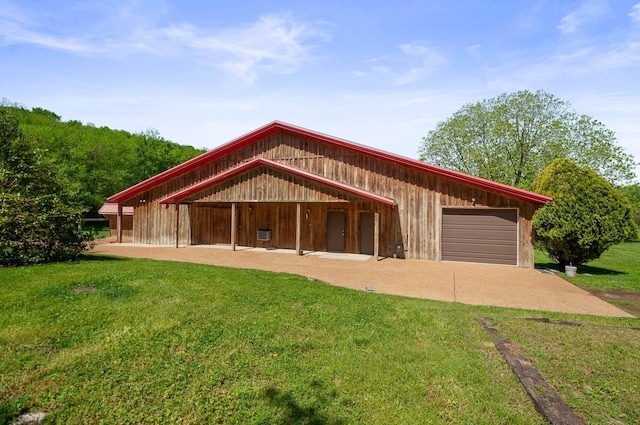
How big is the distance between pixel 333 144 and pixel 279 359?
13.7 metres

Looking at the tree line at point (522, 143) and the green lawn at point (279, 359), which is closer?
the green lawn at point (279, 359)

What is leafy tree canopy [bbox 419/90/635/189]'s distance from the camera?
91.2 ft

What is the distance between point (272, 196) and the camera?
52.8ft

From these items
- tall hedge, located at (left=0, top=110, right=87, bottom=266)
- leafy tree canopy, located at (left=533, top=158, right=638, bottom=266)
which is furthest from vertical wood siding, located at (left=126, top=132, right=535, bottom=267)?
tall hedge, located at (left=0, top=110, right=87, bottom=266)

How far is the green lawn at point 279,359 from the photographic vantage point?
341 cm

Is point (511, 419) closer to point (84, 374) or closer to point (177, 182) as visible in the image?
point (84, 374)

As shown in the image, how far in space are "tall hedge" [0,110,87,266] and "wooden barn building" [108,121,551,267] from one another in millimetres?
6669

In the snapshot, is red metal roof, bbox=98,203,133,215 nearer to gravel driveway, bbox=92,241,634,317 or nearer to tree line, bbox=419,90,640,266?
gravel driveway, bbox=92,241,634,317

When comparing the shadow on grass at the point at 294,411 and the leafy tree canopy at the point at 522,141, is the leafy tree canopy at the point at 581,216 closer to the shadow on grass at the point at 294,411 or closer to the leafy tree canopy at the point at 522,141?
the shadow on grass at the point at 294,411

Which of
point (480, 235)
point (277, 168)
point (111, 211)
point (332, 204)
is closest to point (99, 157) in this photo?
point (111, 211)

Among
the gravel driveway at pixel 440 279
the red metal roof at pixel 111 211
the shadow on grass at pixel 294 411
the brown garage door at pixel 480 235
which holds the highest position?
the red metal roof at pixel 111 211

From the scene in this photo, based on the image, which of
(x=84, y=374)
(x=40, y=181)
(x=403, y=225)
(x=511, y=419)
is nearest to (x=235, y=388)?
(x=84, y=374)

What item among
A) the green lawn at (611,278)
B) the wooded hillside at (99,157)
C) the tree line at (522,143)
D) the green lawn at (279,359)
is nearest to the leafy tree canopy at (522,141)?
the tree line at (522,143)

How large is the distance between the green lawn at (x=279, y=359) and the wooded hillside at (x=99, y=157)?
33.8 m
